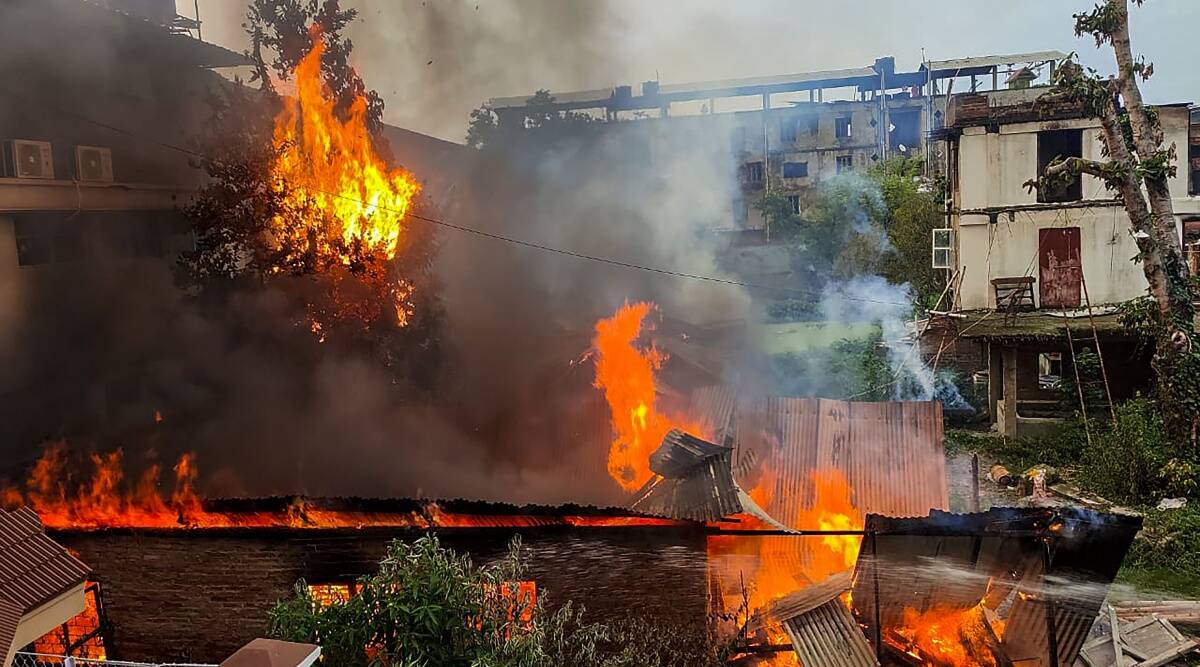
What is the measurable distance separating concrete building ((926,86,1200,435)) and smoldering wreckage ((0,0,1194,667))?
9.70 m

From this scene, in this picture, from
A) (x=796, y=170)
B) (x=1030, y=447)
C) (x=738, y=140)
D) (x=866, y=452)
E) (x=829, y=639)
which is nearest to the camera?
(x=829, y=639)

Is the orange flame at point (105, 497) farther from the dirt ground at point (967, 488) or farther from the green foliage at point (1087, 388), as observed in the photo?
the green foliage at point (1087, 388)

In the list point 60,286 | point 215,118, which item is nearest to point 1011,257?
point 215,118

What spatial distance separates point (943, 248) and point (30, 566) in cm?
2025

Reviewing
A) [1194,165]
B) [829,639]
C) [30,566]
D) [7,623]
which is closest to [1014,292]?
[1194,165]

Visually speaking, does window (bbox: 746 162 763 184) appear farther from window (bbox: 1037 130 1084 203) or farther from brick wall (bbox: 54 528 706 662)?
brick wall (bbox: 54 528 706 662)

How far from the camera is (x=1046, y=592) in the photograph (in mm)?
7781

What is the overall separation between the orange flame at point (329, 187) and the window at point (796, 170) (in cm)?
2455

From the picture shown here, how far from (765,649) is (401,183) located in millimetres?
13449

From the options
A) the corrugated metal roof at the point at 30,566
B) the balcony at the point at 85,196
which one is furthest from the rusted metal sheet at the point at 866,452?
the balcony at the point at 85,196

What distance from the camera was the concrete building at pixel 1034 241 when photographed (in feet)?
59.3

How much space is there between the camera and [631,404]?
12461mm

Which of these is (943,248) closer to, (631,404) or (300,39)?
(631,404)

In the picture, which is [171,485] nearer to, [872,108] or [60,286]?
[60,286]
